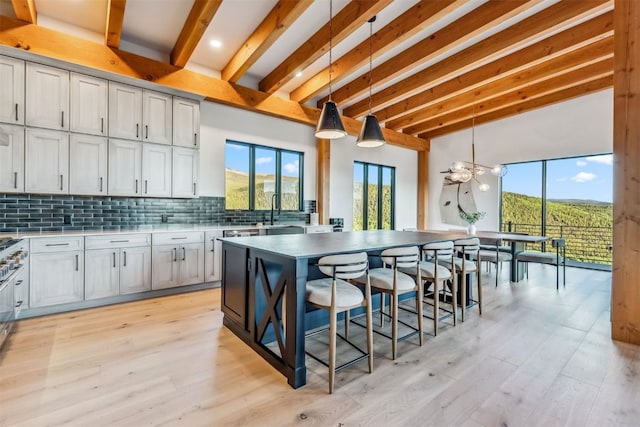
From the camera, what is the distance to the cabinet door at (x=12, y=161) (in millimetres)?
3012

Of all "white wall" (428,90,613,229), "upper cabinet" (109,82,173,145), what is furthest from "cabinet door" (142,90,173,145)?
"white wall" (428,90,613,229)

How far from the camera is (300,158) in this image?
18.9ft

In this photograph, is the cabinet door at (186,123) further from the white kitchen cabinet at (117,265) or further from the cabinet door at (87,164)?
the white kitchen cabinet at (117,265)

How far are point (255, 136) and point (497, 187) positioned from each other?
5.45 m

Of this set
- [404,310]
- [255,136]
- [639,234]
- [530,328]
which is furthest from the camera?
[255,136]

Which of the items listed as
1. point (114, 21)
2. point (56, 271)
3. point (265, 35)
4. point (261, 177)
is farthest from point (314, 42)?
point (56, 271)

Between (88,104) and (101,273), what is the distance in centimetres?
195

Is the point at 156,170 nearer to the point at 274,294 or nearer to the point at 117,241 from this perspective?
the point at 117,241

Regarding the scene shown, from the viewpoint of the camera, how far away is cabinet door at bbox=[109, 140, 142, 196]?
361 cm

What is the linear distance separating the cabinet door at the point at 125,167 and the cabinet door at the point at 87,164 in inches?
3.1

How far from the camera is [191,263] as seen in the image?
12.9 ft

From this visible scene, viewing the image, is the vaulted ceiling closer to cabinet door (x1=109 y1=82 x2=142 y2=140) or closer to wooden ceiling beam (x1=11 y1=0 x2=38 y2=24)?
wooden ceiling beam (x1=11 y1=0 x2=38 y2=24)

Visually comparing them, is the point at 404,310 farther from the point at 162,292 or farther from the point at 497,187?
the point at 497,187

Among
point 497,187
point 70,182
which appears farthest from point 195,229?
point 497,187
